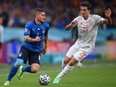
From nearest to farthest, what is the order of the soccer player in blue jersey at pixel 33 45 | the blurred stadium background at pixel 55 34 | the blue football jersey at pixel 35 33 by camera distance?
the soccer player in blue jersey at pixel 33 45 → the blue football jersey at pixel 35 33 → the blurred stadium background at pixel 55 34

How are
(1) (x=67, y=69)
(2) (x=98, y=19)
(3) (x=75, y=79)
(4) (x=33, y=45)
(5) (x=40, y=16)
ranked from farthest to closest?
(3) (x=75, y=79), (2) (x=98, y=19), (1) (x=67, y=69), (4) (x=33, y=45), (5) (x=40, y=16)

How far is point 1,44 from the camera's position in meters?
26.6

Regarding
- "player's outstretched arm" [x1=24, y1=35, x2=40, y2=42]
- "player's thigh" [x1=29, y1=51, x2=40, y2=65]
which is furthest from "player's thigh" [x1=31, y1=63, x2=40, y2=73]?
"player's outstretched arm" [x1=24, y1=35, x2=40, y2=42]

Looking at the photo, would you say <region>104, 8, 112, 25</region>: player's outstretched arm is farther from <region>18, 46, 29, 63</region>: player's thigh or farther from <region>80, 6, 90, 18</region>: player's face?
<region>18, 46, 29, 63</region>: player's thigh

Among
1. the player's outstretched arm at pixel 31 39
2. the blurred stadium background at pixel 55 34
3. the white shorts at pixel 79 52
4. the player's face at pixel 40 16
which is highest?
the player's face at pixel 40 16

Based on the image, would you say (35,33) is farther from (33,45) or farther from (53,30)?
(53,30)

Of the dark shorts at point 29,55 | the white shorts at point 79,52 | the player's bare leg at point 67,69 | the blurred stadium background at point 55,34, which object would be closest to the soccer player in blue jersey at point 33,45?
the dark shorts at point 29,55

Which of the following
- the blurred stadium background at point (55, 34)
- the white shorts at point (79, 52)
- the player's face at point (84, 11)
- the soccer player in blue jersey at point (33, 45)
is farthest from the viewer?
the blurred stadium background at point (55, 34)

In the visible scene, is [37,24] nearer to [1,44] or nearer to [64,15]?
[1,44]

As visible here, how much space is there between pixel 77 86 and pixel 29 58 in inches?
69.0

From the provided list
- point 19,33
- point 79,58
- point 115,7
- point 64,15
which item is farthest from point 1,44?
point 115,7

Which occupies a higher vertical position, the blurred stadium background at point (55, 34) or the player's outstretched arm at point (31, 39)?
the player's outstretched arm at point (31, 39)

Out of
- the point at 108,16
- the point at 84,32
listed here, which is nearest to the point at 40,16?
the point at 84,32

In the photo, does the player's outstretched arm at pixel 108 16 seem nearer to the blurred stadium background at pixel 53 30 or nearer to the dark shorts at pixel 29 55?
the dark shorts at pixel 29 55
